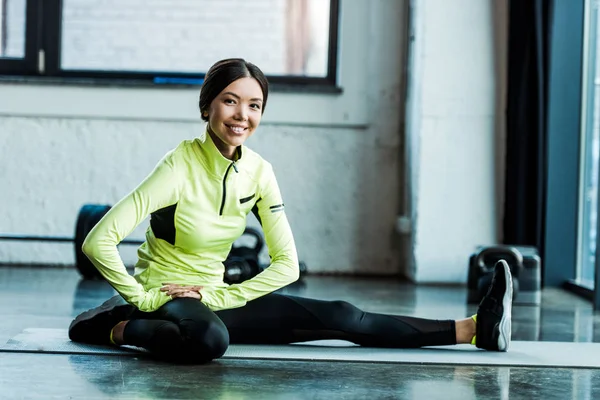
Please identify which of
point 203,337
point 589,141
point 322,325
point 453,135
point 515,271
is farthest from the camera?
point 453,135

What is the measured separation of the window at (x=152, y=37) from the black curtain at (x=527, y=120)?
1.11 meters

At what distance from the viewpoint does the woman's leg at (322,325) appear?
271 centimetres

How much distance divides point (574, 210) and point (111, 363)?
325 cm

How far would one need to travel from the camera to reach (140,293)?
8.32ft

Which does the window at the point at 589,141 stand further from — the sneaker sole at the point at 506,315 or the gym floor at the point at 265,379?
the sneaker sole at the point at 506,315

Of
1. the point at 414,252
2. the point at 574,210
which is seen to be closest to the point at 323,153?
the point at 414,252

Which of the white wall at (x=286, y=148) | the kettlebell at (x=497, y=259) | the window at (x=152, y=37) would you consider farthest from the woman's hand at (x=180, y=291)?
the window at (x=152, y=37)

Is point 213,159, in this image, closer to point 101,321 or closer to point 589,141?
point 101,321

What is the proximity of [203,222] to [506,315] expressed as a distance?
36.2 inches

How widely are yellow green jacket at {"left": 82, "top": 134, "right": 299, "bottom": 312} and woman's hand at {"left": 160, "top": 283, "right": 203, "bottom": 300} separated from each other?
0.02 m

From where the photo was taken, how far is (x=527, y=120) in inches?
200

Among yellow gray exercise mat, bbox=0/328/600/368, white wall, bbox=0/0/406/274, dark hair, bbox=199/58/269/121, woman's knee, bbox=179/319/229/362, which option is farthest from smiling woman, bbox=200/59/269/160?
white wall, bbox=0/0/406/274

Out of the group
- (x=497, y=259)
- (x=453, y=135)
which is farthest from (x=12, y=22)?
(x=497, y=259)

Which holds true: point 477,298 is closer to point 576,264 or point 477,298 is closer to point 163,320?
point 576,264
